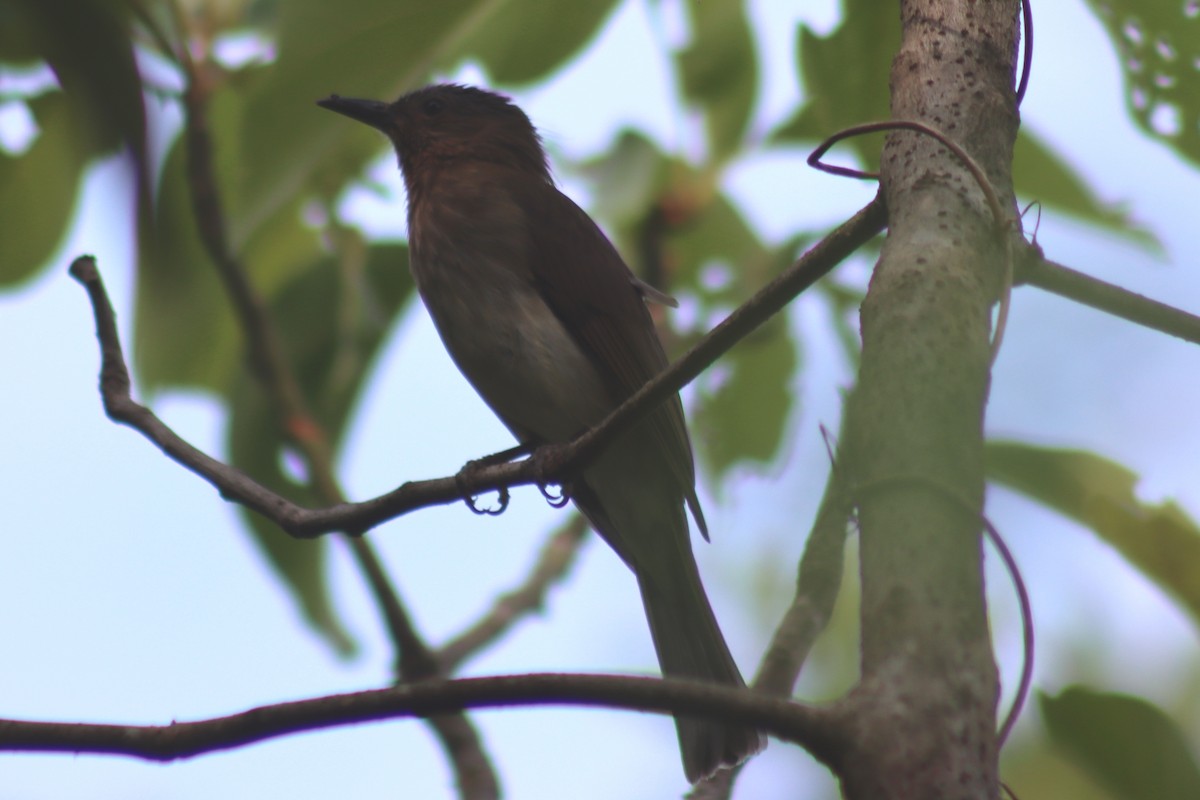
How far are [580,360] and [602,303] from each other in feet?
0.67

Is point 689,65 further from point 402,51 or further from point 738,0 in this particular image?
point 402,51

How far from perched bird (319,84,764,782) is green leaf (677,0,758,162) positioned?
1.94ft

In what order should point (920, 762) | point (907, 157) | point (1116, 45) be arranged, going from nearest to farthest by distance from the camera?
point (920, 762)
point (907, 157)
point (1116, 45)

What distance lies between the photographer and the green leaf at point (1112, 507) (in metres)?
2.37

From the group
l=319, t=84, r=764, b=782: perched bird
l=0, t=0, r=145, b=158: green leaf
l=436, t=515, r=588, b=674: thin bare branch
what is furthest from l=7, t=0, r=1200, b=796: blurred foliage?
l=436, t=515, r=588, b=674: thin bare branch

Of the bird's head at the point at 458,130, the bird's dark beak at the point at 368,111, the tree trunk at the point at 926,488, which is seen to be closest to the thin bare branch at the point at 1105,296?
the tree trunk at the point at 926,488

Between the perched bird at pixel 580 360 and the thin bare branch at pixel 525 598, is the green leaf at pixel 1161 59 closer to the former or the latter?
the perched bird at pixel 580 360

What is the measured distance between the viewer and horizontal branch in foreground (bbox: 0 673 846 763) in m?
1.29

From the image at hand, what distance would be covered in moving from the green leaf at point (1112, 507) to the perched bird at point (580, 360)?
1158mm

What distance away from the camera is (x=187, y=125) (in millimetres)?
3582

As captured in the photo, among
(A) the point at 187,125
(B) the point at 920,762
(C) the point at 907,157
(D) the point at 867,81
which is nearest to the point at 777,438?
(D) the point at 867,81

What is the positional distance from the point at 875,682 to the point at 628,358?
8.85ft

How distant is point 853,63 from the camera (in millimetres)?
2609

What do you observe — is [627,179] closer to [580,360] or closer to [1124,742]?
[580,360]
